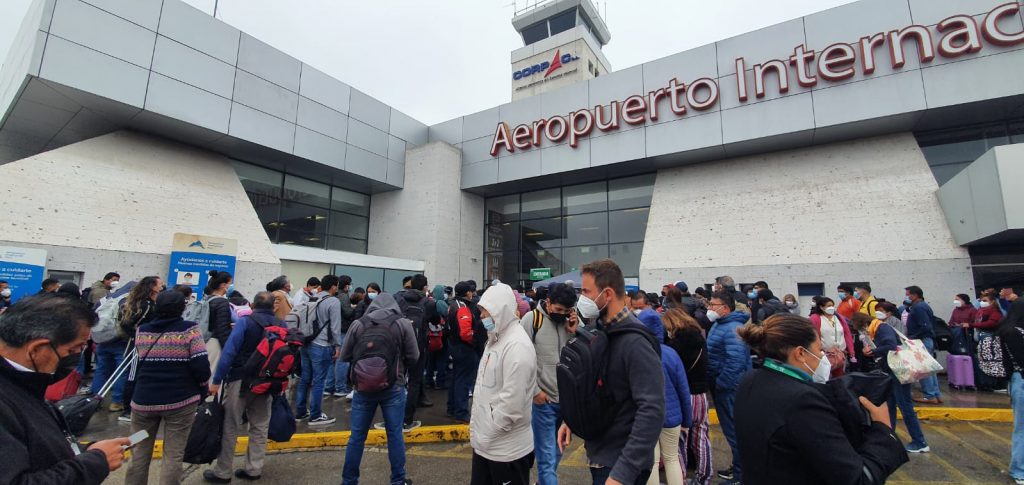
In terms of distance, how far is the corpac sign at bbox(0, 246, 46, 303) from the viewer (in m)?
8.46

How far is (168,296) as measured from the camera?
11.3 feet

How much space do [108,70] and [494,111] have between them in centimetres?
1135

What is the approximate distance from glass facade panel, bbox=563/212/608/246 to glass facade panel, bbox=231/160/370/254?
8.70 meters

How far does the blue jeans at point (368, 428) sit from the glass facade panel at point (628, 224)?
12.5 metres

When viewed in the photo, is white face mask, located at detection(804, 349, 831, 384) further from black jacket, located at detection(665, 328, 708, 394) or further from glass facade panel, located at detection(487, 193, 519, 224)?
glass facade panel, located at detection(487, 193, 519, 224)

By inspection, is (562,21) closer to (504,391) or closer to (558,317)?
(558,317)

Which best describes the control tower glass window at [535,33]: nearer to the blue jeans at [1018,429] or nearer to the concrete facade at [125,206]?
the concrete facade at [125,206]

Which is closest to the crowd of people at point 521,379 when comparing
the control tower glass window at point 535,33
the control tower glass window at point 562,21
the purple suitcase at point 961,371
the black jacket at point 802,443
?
the black jacket at point 802,443

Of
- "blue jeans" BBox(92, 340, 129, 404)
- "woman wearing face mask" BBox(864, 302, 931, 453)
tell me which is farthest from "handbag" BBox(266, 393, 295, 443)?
"woman wearing face mask" BBox(864, 302, 931, 453)

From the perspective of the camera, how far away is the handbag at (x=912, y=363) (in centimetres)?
329

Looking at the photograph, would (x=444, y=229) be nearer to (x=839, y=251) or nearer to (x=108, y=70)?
(x=108, y=70)

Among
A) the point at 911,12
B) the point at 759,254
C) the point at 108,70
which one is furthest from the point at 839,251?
the point at 108,70

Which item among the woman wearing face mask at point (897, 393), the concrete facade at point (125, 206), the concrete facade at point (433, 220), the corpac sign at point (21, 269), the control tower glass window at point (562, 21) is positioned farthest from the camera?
the control tower glass window at point (562, 21)

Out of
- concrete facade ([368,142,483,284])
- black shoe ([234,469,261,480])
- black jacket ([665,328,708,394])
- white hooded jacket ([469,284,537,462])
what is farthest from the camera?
concrete facade ([368,142,483,284])
